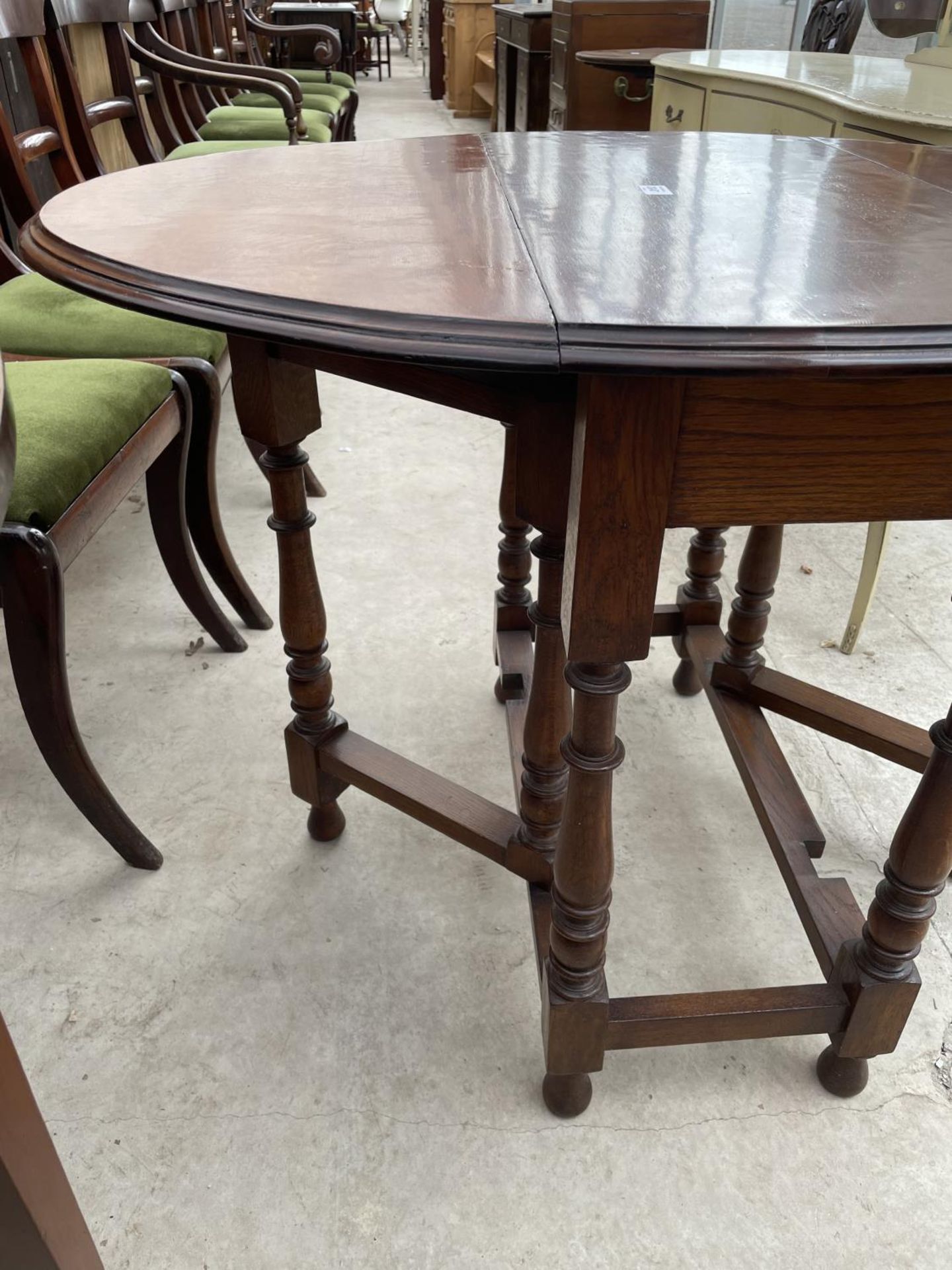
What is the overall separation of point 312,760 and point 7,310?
0.85 meters

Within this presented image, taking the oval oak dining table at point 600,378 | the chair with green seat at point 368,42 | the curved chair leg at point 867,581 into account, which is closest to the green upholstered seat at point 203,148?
the oval oak dining table at point 600,378

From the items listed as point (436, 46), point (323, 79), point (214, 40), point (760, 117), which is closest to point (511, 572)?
point (760, 117)

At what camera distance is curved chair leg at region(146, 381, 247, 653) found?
1.43 meters

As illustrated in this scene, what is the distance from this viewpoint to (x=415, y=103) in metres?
8.32

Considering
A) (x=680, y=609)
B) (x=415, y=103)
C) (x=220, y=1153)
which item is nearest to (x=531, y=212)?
(x=680, y=609)

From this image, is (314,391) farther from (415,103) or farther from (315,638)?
(415,103)

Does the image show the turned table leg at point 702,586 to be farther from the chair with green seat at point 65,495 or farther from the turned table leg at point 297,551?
the chair with green seat at point 65,495

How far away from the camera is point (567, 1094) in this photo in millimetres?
976

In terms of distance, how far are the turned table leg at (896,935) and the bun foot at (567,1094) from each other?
0.26 meters

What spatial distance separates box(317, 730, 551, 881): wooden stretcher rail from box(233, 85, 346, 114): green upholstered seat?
3.05m

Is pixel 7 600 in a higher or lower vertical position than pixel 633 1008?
higher

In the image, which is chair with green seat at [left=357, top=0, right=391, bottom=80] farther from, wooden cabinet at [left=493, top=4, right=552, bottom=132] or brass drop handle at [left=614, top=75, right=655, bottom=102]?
brass drop handle at [left=614, top=75, right=655, bottom=102]

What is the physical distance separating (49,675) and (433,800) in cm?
47

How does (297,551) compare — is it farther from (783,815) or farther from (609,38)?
(609,38)
